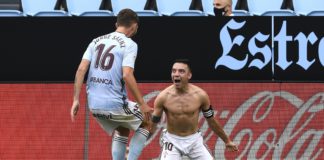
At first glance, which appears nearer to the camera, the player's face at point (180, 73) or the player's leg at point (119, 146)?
the player's face at point (180, 73)

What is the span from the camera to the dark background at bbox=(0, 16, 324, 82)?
1338 cm

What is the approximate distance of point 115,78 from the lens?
1031 cm

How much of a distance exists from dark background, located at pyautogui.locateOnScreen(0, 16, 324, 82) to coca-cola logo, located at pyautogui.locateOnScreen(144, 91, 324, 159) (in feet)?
1.12

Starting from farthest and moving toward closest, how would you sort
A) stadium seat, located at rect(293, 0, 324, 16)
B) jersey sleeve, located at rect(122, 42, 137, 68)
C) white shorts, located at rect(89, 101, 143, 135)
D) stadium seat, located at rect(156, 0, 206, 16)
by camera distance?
1. stadium seat, located at rect(156, 0, 206, 16)
2. stadium seat, located at rect(293, 0, 324, 16)
3. white shorts, located at rect(89, 101, 143, 135)
4. jersey sleeve, located at rect(122, 42, 137, 68)

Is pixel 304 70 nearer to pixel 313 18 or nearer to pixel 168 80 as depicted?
pixel 313 18

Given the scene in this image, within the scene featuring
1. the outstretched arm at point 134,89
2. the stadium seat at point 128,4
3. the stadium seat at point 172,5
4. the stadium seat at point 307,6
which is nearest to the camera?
the outstretched arm at point 134,89

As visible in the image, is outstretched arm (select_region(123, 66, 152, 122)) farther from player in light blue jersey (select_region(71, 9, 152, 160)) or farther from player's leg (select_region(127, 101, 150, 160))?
player's leg (select_region(127, 101, 150, 160))

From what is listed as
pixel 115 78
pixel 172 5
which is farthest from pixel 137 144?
pixel 172 5

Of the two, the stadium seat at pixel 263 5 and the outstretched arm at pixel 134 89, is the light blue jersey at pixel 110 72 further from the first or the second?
the stadium seat at pixel 263 5

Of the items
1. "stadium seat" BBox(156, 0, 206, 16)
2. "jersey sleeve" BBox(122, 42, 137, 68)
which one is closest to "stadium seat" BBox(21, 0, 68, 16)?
"stadium seat" BBox(156, 0, 206, 16)

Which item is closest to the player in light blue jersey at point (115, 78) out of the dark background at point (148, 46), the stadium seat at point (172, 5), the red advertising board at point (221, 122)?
the red advertising board at point (221, 122)

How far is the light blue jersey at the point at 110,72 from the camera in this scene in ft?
33.8

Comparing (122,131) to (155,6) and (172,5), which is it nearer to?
(155,6)

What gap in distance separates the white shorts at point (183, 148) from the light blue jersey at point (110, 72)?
2.25 feet
